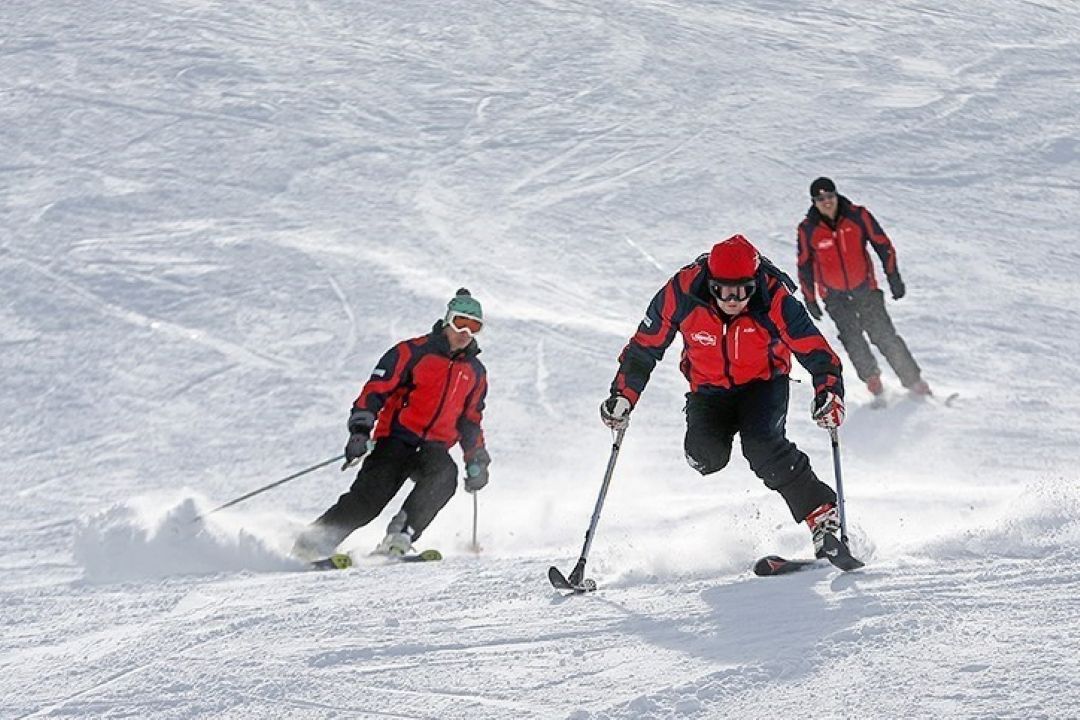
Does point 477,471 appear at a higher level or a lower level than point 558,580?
higher

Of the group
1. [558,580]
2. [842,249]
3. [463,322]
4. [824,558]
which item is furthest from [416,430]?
[842,249]

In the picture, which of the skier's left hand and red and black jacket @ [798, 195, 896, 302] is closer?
the skier's left hand

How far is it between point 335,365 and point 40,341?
266 centimetres

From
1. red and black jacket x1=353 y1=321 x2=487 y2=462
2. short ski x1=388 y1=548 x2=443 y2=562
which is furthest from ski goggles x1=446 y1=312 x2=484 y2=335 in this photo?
short ski x1=388 y1=548 x2=443 y2=562

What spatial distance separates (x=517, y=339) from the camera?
12242mm

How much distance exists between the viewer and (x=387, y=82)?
1939 centimetres

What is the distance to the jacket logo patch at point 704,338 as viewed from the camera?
20.0 ft

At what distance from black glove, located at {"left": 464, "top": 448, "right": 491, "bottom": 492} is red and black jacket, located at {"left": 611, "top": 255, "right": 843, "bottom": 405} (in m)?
1.78

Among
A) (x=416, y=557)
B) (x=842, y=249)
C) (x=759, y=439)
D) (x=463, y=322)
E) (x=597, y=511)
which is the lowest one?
(x=416, y=557)

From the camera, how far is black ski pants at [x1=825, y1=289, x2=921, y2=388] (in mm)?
10367

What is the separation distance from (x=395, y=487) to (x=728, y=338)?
2366 mm

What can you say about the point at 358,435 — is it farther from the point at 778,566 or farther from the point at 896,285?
the point at 896,285

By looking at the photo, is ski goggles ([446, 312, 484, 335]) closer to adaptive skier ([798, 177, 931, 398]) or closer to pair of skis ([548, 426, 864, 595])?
pair of skis ([548, 426, 864, 595])

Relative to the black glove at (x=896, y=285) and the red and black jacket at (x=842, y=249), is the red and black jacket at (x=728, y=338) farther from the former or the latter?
the black glove at (x=896, y=285)
